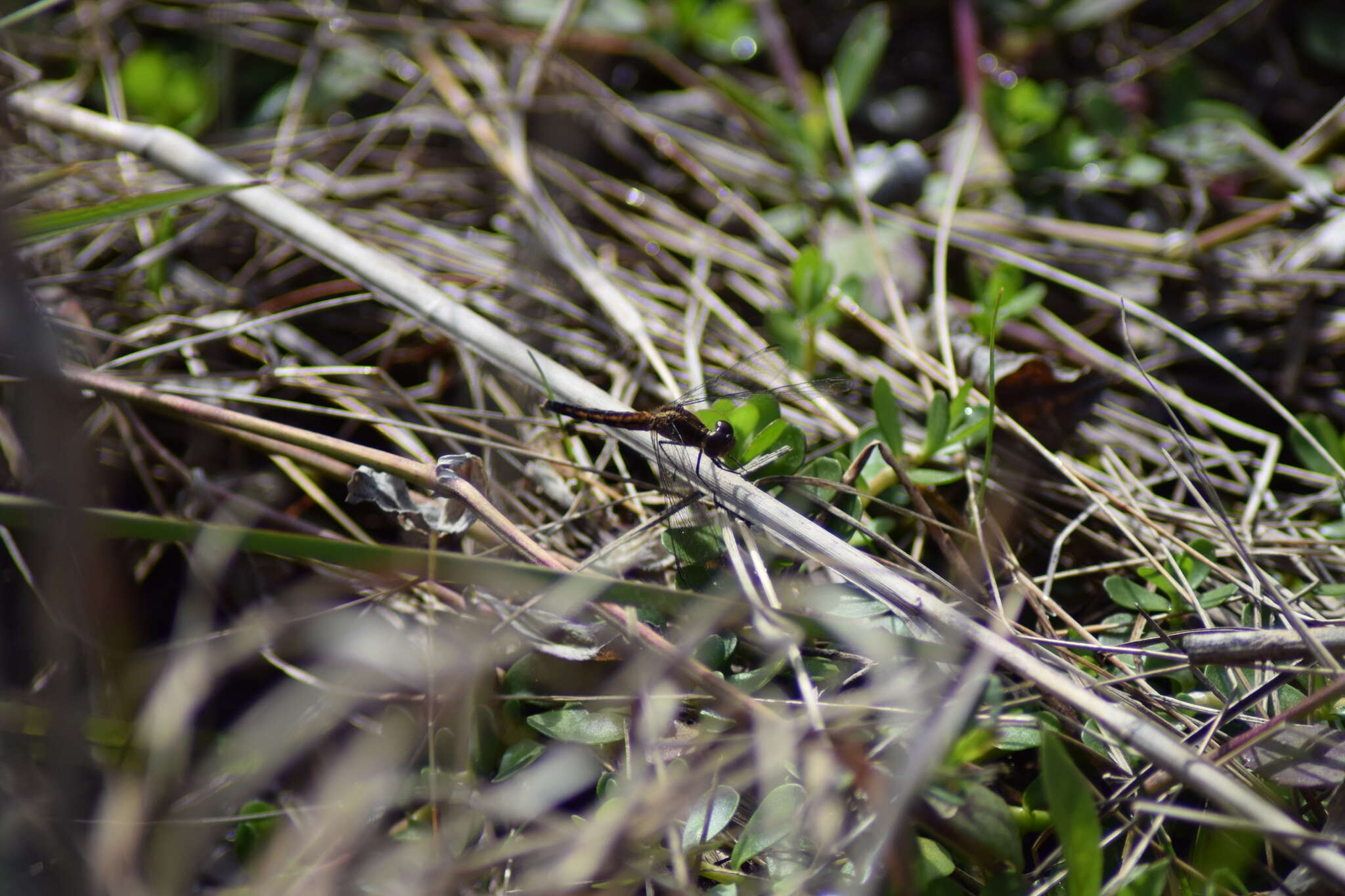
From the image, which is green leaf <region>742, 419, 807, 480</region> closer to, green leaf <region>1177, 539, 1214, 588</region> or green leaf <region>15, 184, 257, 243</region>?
green leaf <region>1177, 539, 1214, 588</region>

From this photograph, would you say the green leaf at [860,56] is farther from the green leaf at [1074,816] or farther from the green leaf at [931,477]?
the green leaf at [1074,816]

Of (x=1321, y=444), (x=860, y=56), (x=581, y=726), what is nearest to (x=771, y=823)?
(x=581, y=726)

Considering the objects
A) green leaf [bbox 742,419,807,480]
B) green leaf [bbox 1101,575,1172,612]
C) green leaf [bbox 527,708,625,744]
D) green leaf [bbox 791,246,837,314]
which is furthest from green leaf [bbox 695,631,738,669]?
green leaf [bbox 791,246,837,314]

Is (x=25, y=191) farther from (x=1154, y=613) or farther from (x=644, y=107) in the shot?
(x=1154, y=613)

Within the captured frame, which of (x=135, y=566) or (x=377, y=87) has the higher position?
(x=377, y=87)

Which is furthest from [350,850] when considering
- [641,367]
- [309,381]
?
[641,367]

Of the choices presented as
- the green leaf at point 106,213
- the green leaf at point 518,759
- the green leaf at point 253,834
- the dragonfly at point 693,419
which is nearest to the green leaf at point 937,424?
the dragonfly at point 693,419
